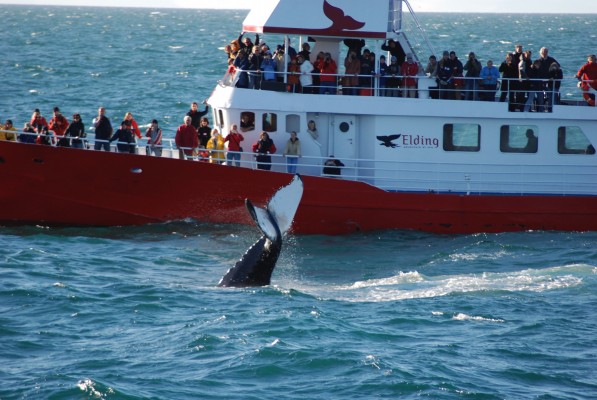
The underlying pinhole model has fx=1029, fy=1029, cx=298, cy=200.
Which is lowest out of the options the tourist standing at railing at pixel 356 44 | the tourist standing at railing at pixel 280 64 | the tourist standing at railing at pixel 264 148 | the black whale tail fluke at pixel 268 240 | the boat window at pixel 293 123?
the black whale tail fluke at pixel 268 240

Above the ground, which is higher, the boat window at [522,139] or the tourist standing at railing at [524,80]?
the tourist standing at railing at [524,80]

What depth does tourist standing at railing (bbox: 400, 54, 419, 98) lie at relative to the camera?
2734 centimetres

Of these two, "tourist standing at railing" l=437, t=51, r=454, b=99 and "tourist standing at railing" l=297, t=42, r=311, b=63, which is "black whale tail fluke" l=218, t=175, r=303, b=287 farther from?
"tourist standing at railing" l=437, t=51, r=454, b=99

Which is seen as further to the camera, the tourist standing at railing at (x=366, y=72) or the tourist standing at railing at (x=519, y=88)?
the tourist standing at railing at (x=519, y=88)

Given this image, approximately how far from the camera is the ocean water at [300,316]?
17031mm

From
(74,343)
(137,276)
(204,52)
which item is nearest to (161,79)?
(204,52)

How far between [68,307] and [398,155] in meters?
10.7

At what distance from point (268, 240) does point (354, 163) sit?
7075 millimetres

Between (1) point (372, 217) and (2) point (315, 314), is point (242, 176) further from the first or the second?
(2) point (315, 314)

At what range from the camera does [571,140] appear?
1104 inches

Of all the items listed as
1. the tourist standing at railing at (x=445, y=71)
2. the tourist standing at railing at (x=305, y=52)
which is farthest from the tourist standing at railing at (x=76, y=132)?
the tourist standing at railing at (x=445, y=71)

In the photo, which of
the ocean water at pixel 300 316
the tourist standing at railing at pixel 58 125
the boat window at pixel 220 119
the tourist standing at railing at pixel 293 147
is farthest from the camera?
the boat window at pixel 220 119

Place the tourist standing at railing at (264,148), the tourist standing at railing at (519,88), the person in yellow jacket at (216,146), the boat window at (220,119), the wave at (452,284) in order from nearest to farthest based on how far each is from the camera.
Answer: the wave at (452,284), the tourist standing at railing at (264,148), the person in yellow jacket at (216,146), the tourist standing at railing at (519,88), the boat window at (220,119)

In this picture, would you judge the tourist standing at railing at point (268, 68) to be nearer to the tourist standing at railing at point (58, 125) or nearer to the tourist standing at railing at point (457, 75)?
the tourist standing at railing at point (457, 75)
